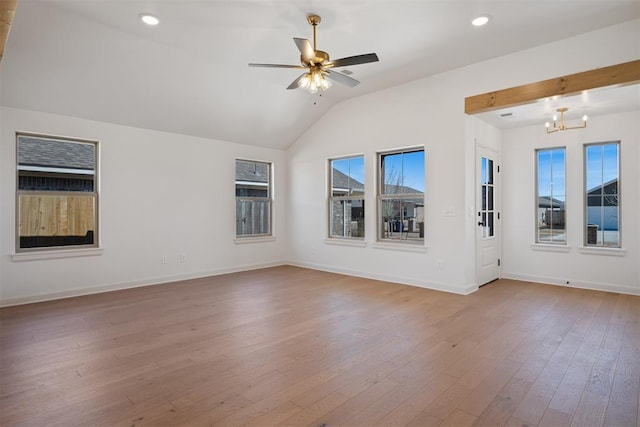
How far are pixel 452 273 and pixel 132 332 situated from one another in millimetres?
4169

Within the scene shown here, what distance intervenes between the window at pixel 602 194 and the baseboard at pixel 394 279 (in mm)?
2077

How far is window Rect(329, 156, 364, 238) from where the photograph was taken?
656cm

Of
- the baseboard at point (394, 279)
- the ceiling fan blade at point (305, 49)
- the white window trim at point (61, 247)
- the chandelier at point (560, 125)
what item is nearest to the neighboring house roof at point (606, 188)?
the chandelier at point (560, 125)

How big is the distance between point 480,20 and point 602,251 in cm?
391

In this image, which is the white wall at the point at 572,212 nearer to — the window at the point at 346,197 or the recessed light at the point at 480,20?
the window at the point at 346,197

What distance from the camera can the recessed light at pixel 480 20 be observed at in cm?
361

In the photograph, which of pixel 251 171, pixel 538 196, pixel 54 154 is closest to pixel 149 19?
pixel 54 154

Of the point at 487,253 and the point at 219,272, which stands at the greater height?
the point at 487,253

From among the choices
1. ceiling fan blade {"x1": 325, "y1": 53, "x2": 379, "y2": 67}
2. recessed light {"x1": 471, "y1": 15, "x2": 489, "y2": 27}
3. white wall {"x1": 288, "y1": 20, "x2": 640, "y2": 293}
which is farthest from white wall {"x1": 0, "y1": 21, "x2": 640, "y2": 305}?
ceiling fan blade {"x1": 325, "y1": 53, "x2": 379, "y2": 67}

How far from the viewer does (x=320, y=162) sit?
278 inches

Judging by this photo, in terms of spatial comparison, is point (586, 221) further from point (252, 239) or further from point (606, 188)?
point (252, 239)

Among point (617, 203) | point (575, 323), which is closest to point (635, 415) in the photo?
point (575, 323)

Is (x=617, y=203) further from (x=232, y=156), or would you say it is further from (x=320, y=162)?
(x=232, y=156)

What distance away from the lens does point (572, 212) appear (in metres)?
5.52
